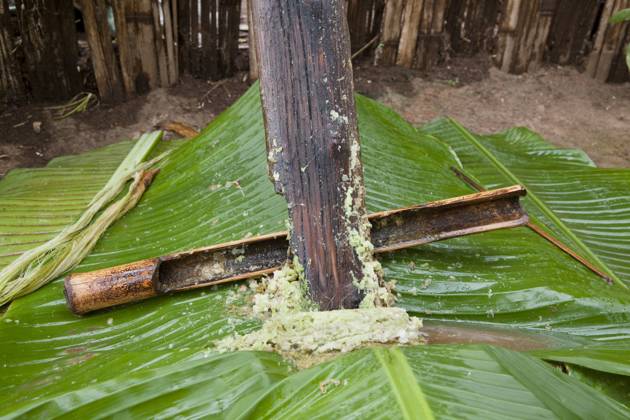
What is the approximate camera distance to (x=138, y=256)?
1.59 m

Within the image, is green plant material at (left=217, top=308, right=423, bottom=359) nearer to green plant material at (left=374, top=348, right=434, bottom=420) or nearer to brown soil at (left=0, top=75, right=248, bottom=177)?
green plant material at (left=374, top=348, right=434, bottom=420)

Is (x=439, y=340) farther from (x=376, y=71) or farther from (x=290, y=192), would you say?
(x=376, y=71)

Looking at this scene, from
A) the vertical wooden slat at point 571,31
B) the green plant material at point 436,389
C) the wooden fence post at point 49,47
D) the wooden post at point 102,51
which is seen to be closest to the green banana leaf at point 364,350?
the green plant material at point 436,389

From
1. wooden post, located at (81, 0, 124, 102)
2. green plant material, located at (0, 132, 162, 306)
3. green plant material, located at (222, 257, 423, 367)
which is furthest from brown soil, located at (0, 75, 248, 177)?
green plant material, located at (222, 257, 423, 367)

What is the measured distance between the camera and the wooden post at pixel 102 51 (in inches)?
143

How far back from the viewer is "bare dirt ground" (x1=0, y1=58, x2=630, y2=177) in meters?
3.83

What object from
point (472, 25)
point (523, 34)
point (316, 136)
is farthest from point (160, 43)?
point (316, 136)

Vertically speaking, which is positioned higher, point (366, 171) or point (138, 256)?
point (366, 171)

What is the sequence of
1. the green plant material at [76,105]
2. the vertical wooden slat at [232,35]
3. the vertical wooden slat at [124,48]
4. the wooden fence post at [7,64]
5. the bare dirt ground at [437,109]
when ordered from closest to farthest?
the wooden fence post at [7,64] < the vertical wooden slat at [124,48] < the bare dirt ground at [437,109] < the green plant material at [76,105] < the vertical wooden slat at [232,35]

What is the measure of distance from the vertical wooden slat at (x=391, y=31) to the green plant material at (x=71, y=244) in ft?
9.56

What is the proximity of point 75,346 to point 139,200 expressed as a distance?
0.63 metres

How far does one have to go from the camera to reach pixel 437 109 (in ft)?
14.6

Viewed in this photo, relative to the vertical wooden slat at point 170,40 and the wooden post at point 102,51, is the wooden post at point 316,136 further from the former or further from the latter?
the vertical wooden slat at point 170,40

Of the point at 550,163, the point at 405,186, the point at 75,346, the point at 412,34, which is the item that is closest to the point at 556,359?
the point at 405,186
